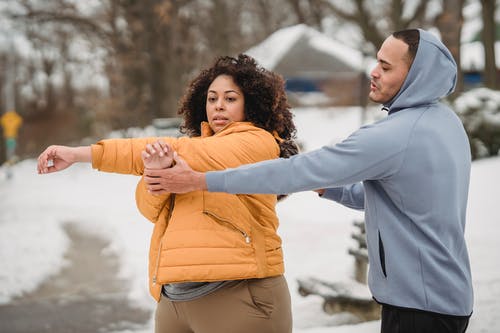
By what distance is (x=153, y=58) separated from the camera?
79.3 ft

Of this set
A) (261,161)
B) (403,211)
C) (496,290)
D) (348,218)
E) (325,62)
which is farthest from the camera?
(325,62)

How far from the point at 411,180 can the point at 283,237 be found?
786 cm

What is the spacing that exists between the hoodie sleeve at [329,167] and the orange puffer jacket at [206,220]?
0.58 ft

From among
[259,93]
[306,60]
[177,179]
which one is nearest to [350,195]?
[259,93]

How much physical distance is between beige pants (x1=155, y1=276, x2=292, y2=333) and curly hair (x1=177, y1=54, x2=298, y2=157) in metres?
0.60

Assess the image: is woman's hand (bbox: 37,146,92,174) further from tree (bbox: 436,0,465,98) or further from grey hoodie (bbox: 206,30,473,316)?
tree (bbox: 436,0,465,98)

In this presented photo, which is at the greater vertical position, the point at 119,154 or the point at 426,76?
the point at 426,76

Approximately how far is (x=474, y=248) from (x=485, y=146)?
456 centimetres

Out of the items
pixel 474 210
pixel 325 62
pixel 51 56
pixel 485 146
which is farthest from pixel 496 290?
pixel 51 56

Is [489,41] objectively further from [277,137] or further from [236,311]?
[236,311]

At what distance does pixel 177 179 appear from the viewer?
93.7 inches

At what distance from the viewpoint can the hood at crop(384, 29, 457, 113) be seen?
7.73 ft

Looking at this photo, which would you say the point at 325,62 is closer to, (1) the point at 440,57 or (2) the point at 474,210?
(2) the point at 474,210

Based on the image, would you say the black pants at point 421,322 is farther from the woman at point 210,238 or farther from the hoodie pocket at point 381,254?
the woman at point 210,238
